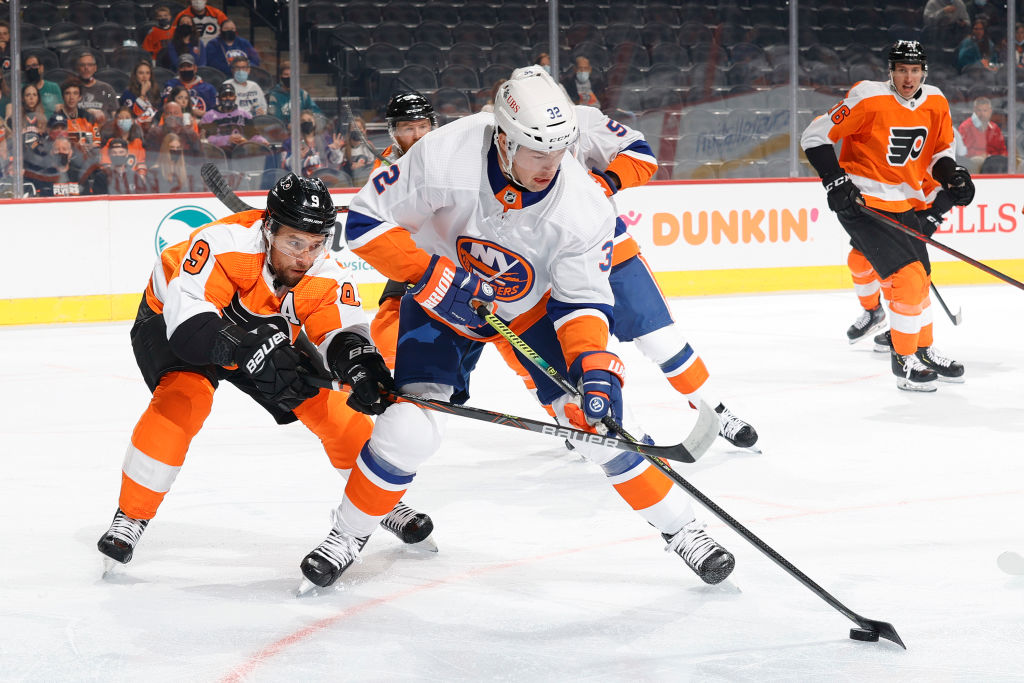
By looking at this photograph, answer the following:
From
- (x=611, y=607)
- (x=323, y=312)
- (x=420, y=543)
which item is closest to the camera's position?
(x=611, y=607)

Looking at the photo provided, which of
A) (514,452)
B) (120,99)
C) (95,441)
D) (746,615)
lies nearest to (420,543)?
(746,615)

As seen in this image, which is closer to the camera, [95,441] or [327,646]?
[327,646]

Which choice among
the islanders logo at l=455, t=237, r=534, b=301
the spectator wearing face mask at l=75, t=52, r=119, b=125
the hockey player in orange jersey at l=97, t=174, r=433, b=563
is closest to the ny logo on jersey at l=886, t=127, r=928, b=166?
the islanders logo at l=455, t=237, r=534, b=301

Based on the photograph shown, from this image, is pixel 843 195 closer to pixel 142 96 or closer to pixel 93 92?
pixel 142 96

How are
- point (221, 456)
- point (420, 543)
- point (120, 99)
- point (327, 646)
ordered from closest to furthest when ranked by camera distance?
point (327, 646), point (420, 543), point (221, 456), point (120, 99)

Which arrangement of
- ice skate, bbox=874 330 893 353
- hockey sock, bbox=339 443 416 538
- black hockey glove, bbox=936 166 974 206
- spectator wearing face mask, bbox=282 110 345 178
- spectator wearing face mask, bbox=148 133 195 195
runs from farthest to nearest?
spectator wearing face mask, bbox=282 110 345 178 → spectator wearing face mask, bbox=148 133 195 195 → ice skate, bbox=874 330 893 353 → black hockey glove, bbox=936 166 974 206 → hockey sock, bbox=339 443 416 538

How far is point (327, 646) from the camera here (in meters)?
2.17

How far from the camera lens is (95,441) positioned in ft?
13.0

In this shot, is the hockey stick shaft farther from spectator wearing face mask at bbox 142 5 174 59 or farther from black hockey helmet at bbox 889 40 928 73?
spectator wearing face mask at bbox 142 5 174 59

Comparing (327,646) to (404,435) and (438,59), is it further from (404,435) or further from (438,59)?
(438,59)

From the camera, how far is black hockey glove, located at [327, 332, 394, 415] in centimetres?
240

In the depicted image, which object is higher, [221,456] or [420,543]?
[420,543]

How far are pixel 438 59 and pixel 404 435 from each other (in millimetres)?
6026

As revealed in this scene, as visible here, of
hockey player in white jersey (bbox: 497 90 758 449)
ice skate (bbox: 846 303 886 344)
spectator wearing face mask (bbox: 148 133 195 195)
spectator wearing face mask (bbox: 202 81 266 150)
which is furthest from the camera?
spectator wearing face mask (bbox: 202 81 266 150)
